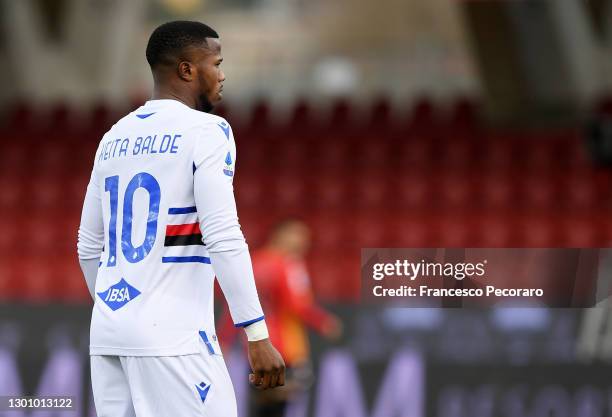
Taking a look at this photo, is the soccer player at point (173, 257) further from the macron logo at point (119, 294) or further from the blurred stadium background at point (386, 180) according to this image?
the blurred stadium background at point (386, 180)

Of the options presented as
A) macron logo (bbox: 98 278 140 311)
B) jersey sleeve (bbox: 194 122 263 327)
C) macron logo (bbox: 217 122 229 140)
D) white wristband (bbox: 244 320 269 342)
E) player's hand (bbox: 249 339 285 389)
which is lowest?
player's hand (bbox: 249 339 285 389)

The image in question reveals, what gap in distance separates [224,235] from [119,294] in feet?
1.11

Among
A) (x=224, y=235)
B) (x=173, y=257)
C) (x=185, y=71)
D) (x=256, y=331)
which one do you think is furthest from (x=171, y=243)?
(x=185, y=71)

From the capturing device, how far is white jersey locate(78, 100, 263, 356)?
291cm

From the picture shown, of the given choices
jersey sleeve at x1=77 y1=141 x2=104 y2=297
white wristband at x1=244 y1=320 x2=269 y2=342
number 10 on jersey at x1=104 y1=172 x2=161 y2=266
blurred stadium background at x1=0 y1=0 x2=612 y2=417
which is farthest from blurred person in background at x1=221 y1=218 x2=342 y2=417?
white wristband at x1=244 y1=320 x2=269 y2=342

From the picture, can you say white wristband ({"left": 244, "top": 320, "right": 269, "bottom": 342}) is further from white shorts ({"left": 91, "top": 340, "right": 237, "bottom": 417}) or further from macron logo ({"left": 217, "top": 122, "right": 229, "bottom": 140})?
macron logo ({"left": 217, "top": 122, "right": 229, "bottom": 140})

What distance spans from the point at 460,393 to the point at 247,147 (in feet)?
21.4

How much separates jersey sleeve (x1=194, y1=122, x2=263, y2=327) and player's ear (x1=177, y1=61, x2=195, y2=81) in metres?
0.24

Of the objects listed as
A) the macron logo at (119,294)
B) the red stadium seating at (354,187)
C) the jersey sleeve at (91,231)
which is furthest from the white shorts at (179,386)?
the red stadium seating at (354,187)

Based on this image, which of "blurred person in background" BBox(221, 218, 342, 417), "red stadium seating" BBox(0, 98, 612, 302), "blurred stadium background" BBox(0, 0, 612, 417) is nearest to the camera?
"blurred person in background" BBox(221, 218, 342, 417)

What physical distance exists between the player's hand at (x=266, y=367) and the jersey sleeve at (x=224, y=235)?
0.08 metres

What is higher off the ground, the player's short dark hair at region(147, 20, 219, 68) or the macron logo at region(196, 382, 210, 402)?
the player's short dark hair at region(147, 20, 219, 68)

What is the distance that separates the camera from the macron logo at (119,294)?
9.86ft

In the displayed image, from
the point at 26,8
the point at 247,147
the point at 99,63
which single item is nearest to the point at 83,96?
the point at 99,63
